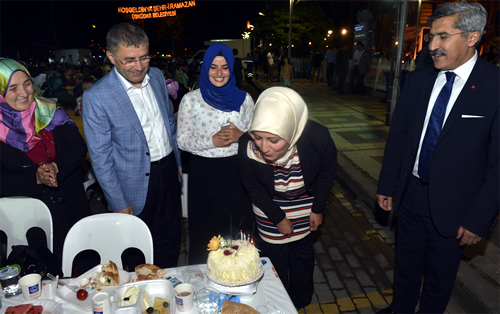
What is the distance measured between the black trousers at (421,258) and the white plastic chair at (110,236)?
6.27ft

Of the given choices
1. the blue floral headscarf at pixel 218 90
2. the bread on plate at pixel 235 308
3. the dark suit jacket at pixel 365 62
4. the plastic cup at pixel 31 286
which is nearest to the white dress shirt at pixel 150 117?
the blue floral headscarf at pixel 218 90

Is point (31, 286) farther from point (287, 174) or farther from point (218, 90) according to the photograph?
point (218, 90)

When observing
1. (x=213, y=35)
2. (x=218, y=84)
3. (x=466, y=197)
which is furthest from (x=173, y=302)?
(x=213, y=35)

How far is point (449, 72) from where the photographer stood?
2.12 m

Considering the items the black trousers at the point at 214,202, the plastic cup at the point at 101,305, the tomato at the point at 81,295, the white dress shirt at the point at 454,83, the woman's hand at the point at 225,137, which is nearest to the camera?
the plastic cup at the point at 101,305

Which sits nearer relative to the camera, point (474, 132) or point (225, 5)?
point (474, 132)

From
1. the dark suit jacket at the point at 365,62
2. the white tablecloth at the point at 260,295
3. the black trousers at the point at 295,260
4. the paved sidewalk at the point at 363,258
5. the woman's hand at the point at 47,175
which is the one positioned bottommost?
the paved sidewalk at the point at 363,258

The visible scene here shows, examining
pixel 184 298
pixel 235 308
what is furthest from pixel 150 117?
pixel 235 308

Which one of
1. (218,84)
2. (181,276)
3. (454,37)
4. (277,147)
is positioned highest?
(454,37)

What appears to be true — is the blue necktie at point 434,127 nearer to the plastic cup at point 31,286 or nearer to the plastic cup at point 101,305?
the plastic cup at point 101,305

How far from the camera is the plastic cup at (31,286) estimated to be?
1.67 m

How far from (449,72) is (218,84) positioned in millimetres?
1691

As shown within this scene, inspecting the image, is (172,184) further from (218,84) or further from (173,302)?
(173,302)

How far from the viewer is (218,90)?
108 inches
